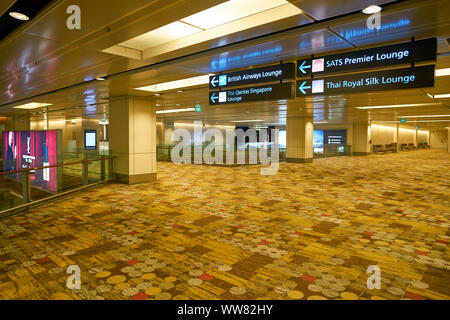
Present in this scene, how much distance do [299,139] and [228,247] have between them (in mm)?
14257

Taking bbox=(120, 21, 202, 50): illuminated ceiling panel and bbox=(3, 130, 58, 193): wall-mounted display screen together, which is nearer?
bbox=(120, 21, 202, 50): illuminated ceiling panel

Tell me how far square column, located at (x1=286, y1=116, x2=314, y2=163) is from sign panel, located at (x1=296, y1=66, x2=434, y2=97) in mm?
12680

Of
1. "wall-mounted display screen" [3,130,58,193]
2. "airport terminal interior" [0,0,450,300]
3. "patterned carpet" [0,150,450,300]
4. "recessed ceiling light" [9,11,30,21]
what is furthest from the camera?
"wall-mounted display screen" [3,130,58,193]

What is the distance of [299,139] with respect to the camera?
56.5 ft

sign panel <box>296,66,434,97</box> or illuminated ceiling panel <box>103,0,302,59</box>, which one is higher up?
illuminated ceiling panel <box>103,0,302,59</box>

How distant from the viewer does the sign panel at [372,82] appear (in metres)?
3.79

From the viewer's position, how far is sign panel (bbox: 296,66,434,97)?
3795 mm

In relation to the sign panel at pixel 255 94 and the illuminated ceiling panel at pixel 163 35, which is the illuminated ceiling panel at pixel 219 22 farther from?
the sign panel at pixel 255 94

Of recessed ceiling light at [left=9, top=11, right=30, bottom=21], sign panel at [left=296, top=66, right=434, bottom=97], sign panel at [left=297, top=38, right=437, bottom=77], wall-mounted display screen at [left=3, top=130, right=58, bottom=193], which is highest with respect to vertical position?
recessed ceiling light at [left=9, top=11, right=30, bottom=21]

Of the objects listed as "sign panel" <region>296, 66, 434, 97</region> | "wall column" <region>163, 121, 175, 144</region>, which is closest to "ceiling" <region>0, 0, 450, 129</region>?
"sign panel" <region>296, 66, 434, 97</region>

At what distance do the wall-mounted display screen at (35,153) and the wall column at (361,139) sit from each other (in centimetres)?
2408

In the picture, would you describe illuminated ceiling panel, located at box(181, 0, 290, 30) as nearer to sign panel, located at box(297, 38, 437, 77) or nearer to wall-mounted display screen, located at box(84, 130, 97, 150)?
sign panel, located at box(297, 38, 437, 77)

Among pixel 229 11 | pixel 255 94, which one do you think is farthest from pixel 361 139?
pixel 229 11
